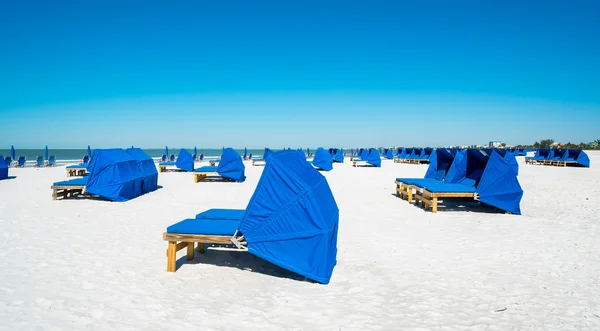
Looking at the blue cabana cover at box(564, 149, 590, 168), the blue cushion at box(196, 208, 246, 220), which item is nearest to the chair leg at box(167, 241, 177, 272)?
the blue cushion at box(196, 208, 246, 220)

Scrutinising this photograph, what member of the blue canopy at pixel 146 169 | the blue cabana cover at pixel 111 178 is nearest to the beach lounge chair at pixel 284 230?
the blue cabana cover at pixel 111 178

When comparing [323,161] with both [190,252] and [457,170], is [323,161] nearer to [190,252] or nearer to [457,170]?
[457,170]

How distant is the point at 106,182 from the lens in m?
11.3

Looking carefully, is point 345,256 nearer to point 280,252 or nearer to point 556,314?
point 280,252

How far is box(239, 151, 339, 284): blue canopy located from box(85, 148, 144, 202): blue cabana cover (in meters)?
7.85

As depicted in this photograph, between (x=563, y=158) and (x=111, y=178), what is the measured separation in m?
33.8

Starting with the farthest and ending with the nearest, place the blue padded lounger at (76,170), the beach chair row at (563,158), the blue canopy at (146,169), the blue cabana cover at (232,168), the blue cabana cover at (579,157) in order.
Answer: the beach chair row at (563,158) → the blue cabana cover at (579,157) → the blue padded lounger at (76,170) → the blue cabana cover at (232,168) → the blue canopy at (146,169)

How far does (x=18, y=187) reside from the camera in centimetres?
1449

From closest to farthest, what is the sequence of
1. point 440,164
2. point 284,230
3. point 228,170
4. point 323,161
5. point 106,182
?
point 284,230 → point 106,182 → point 440,164 → point 228,170 → point 323,161

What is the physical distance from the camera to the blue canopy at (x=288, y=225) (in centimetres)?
480

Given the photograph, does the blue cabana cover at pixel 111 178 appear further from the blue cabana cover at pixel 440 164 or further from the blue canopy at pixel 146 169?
the blue cabana cover at pixel 440 164

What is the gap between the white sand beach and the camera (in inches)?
146

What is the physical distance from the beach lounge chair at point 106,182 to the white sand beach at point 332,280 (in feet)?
7.75

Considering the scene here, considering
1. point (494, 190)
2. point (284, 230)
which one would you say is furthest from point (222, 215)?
point (494, 190)
